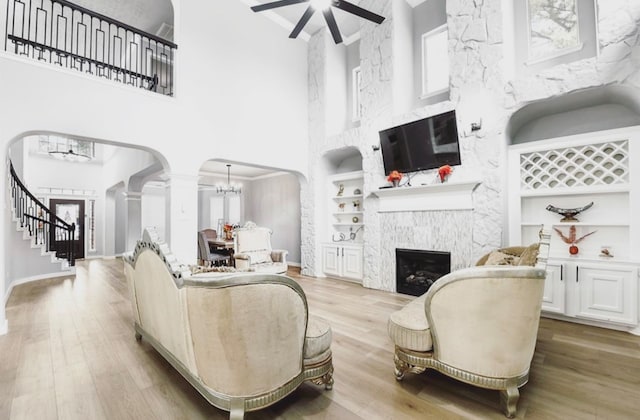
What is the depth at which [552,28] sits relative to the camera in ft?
12.0

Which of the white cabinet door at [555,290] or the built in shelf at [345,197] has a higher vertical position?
the built in shelf at [345,197]

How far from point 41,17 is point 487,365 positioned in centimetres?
924

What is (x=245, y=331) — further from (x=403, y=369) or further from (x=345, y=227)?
(x=345, y=227)

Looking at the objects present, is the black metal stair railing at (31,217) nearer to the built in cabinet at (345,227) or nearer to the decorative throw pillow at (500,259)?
the built in cabinet at (345,227)

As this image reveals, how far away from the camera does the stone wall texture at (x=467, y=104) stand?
295 cm

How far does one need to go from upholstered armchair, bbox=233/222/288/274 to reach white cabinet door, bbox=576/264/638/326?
12.6 ft

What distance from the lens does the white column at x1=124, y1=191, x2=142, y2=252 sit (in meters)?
8.42

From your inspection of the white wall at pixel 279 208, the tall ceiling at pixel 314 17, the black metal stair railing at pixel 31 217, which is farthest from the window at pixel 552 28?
the black metal stair railing at pixel 31 217

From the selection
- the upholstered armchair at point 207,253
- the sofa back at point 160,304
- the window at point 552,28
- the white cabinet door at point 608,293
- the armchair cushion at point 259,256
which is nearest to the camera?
the sofa back at point 160,304

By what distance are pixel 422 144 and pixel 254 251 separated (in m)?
3.37

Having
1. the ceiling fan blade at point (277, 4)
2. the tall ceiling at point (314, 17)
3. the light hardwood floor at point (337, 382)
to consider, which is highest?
the tall ceiling at point (314, 17)

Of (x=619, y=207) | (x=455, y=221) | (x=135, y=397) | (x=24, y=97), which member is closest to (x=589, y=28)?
(x=619, y=207)

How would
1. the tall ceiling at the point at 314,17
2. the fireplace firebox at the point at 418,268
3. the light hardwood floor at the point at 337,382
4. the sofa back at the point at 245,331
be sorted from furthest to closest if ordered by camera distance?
the tall ceiling at the point at 314,17 → the fireplace firebox at the point at 418,268 → the light hardwood floor at the point at 337,382 → the sofa back at the point at 245,331

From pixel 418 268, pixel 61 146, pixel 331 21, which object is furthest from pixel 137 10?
pixel 418 268
